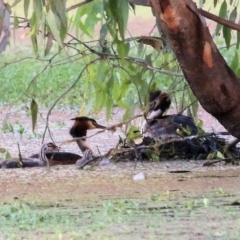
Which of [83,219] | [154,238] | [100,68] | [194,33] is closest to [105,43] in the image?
[100,68]

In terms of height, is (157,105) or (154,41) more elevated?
(154,41)

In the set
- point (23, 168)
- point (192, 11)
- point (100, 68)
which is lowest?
point (23, 168)

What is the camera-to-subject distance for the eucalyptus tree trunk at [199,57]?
2193mm

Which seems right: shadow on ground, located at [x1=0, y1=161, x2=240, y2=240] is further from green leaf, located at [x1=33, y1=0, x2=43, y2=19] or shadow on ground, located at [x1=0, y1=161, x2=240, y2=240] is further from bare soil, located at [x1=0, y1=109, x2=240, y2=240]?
green leaf, located at [x1=33, y1=0, x2=43, y2=19]

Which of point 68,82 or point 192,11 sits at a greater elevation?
point 192,11

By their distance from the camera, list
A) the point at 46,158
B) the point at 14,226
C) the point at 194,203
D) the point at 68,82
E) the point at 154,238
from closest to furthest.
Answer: the point at 154,238 < the point at 14,226 < the point at 194,203 < the point at 46,158 < the point at 68,82

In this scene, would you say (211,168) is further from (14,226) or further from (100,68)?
(14,226)

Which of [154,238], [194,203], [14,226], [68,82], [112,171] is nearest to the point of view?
[154,238]

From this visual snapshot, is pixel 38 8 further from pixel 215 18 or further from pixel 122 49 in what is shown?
pixel 122 49

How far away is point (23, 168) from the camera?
120 inches

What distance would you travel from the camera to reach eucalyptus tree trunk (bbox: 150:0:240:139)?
86.4 inches

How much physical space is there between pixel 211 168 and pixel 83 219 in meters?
1.00

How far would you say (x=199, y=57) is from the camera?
2.27 metres

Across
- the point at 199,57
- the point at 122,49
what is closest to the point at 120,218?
the point at 199,57
